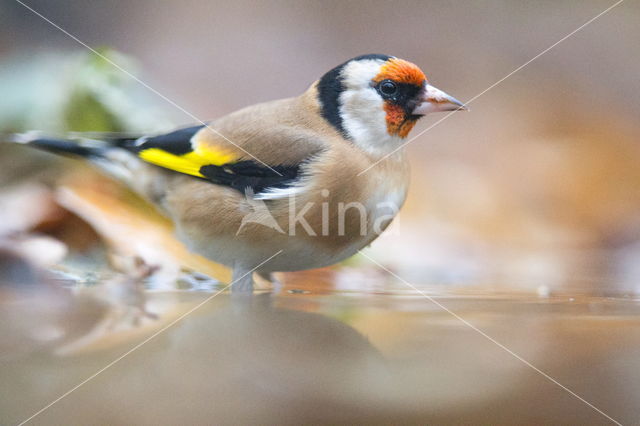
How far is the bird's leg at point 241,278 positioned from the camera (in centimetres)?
85

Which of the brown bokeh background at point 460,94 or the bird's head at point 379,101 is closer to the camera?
the bird's head at point 379,101

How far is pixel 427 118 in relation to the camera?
1240 mm

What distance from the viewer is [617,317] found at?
622 millimetres

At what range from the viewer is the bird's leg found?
85cm

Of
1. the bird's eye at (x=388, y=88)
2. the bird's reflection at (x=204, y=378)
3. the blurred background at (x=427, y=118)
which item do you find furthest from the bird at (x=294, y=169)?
the bird's reflection at (x=204, y=378)

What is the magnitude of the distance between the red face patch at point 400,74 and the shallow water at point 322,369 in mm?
383

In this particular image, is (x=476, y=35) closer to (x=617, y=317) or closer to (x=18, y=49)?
(x=617, y=317)

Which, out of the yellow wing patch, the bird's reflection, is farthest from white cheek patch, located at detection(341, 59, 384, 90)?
the bird's reflection

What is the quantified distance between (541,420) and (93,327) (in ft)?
1.21

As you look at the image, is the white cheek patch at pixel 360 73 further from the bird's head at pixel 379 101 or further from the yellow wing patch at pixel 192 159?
the yellow wing patch at pixel 192 159

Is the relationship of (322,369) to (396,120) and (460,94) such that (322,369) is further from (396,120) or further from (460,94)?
(460,94)

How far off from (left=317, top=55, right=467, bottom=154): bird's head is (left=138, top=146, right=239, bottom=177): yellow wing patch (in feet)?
0.55

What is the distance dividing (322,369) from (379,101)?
521mm


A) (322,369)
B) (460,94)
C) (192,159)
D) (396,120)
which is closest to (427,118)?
(460,94)
